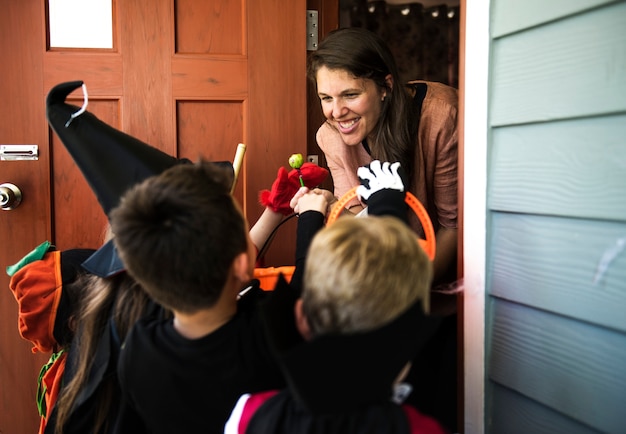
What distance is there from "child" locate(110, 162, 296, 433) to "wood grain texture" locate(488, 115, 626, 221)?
553mm

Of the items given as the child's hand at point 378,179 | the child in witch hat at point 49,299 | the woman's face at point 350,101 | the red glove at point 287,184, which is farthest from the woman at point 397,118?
the child in witch hat at point 49,299

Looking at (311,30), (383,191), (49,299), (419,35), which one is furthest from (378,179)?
(419,35)

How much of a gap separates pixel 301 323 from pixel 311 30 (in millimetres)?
1347

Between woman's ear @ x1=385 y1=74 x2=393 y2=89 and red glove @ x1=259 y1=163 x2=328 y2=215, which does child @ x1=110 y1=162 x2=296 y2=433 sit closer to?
red glove @ x1=259 y1=163 x2=328 y2=215

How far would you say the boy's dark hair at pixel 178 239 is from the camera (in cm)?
90

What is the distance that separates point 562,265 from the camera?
3.27ft

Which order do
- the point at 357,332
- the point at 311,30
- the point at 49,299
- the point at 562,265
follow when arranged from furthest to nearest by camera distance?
the point at 311,30 → the point at 49,299 → the point at 562,265 → the point at 357,332

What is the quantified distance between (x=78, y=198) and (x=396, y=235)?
4.49 ft

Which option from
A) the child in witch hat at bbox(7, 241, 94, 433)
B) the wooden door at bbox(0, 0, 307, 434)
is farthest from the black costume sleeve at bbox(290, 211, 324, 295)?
the wooden door at bbox(0, 0, 307, 434)

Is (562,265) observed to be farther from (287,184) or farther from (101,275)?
(101,275)

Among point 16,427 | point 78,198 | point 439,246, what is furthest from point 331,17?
point 16,427

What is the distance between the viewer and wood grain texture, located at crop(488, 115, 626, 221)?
896mm

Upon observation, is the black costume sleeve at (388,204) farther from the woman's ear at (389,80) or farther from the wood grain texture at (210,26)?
the wood grain texture at (210,26)

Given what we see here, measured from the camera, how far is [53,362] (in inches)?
53.7
